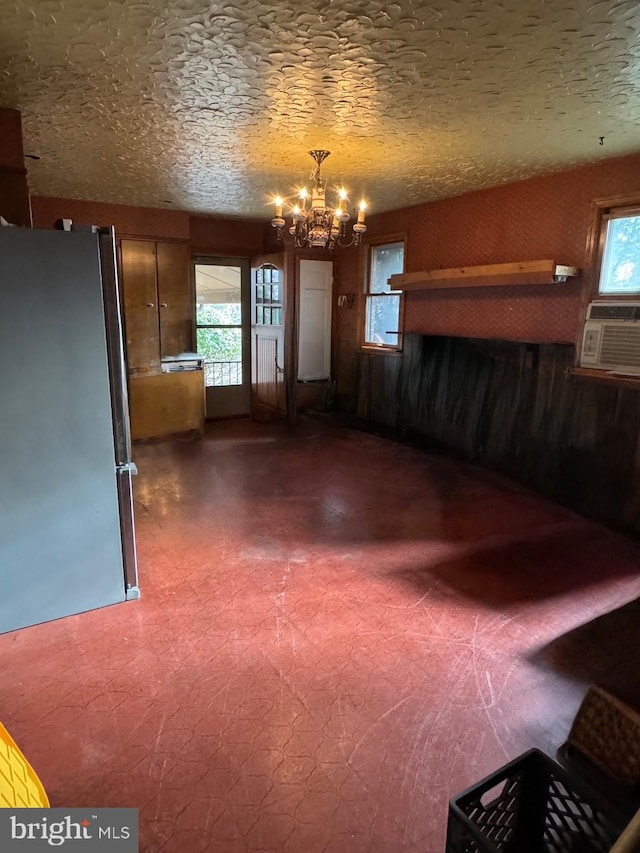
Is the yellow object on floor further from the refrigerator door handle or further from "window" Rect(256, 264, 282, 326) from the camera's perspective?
"window" Rect(256, 264, 282, 326)

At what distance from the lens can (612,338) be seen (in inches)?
155

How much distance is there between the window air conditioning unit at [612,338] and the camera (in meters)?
3.80

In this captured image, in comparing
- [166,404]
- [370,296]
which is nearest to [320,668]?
[166,404]

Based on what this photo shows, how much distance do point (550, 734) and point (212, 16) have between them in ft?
9.84

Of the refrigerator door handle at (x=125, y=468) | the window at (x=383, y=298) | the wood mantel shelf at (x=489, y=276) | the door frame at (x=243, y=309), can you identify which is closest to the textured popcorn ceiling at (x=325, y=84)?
the wood mantel shelf at (x=489, y=276)

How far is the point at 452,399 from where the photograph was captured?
543cm

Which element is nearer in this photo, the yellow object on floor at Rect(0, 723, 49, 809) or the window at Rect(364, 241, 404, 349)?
the yellow object on floor at Rect(0, 723, 49, 809)

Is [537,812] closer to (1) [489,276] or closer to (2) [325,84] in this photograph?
(2) [325,84]

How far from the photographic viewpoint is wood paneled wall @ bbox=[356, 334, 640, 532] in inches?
154

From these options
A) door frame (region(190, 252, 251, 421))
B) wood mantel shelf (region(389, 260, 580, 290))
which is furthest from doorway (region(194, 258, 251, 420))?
wood mantel shelf (region(389, 260, 580, 290))

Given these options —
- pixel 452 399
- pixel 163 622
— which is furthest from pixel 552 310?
pixel 163 622

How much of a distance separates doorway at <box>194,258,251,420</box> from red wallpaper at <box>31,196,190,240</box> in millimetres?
576

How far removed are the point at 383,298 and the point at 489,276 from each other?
70.9 inches

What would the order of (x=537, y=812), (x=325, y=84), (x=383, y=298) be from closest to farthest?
1. (x=537, y=812)
2. (x=325, y=84)
3. (x=383, y=298)
